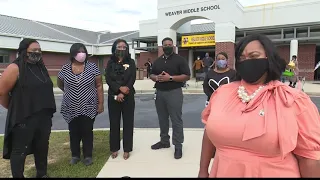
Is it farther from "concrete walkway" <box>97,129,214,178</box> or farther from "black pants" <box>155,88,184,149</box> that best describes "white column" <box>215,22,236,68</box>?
"black pants" <box>155,88,184,149</box>

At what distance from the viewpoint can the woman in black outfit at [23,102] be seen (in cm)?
324

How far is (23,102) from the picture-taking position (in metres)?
3.25

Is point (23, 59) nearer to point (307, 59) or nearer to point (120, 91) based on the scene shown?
point (120, 91)

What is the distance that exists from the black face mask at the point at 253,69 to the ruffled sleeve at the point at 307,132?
11.3 inches

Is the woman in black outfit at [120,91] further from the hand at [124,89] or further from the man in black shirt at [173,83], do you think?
the man in black shirt at [173,83]

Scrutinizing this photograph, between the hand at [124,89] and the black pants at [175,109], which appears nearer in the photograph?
the hand at [124,89]

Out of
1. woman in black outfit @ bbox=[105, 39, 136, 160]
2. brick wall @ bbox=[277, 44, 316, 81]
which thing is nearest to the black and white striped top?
woman in black outfit @ bbox=[105, 39, 136, 160]

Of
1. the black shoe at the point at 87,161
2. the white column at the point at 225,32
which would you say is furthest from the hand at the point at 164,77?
the white column at the point at 225,32

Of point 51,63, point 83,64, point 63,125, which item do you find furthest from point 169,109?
point 51,63

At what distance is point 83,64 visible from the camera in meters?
4.14

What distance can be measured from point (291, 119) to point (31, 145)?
10.2 feet

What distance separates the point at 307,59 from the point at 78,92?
21101 mm

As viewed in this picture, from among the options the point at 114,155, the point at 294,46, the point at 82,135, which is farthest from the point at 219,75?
the point at 294,46

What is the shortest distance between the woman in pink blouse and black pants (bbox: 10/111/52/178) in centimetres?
241
